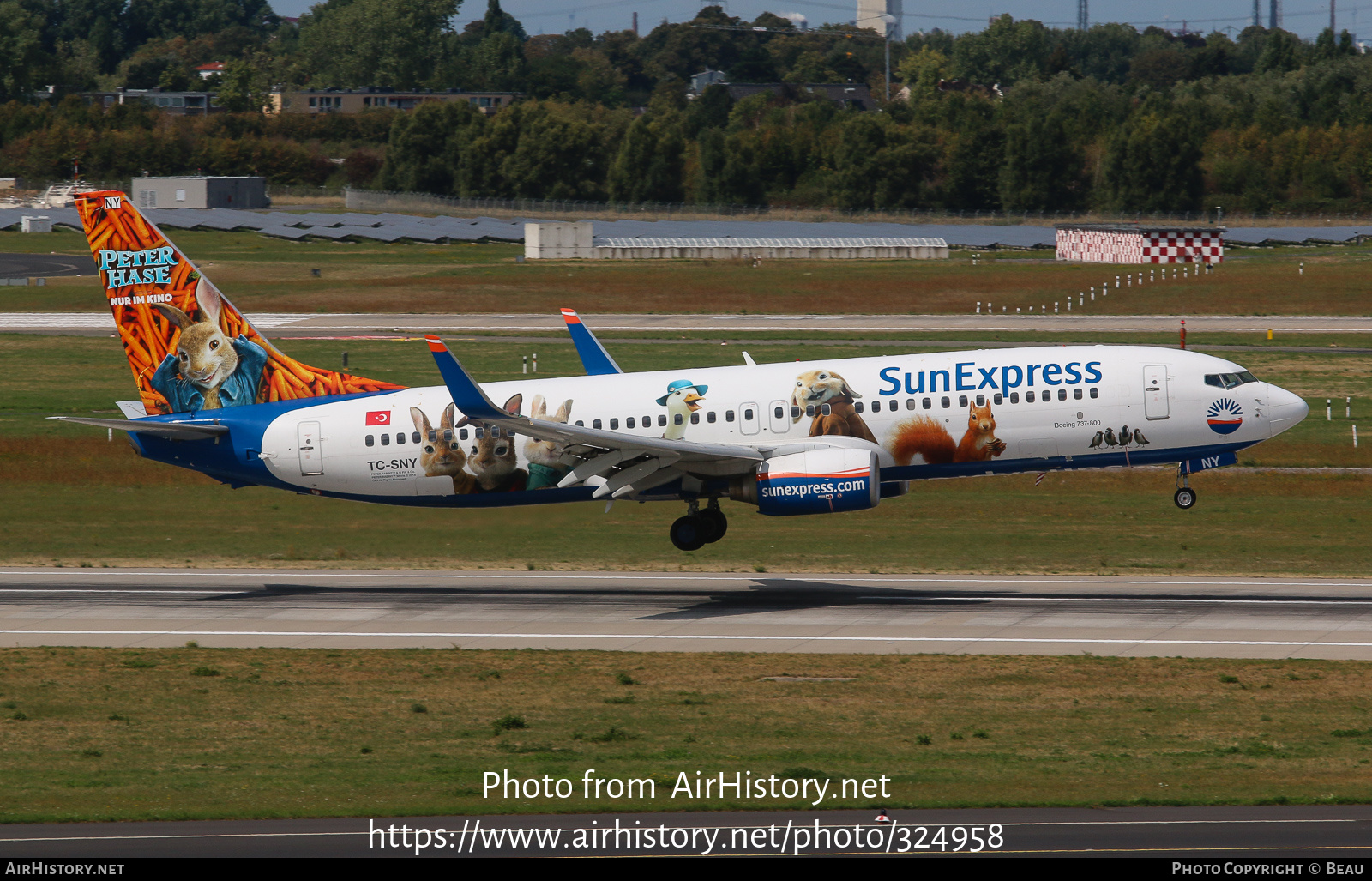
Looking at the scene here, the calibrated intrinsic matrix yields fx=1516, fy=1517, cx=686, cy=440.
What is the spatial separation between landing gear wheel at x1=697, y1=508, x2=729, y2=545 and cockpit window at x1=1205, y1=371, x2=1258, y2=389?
13.7 metres

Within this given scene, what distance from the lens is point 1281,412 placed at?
4078cm

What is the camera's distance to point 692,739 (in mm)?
27031

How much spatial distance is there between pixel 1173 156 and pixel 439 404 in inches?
6495

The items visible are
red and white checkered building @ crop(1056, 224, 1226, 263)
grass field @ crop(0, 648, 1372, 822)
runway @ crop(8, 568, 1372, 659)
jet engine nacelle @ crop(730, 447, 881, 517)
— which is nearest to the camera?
grass field @ crop(0, 648, 1372, 822)

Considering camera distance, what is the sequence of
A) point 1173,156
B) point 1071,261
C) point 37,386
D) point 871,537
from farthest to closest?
point 1173,156 → point 1071,261 → point 37,386 → point 871,537

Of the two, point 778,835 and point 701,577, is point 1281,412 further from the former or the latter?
point 778,835

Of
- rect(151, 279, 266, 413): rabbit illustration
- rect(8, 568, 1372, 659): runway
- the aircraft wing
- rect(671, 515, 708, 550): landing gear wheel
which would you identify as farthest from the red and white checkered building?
rect(151, 279, 266, 413): rabbit illustration

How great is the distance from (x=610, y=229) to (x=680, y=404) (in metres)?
135

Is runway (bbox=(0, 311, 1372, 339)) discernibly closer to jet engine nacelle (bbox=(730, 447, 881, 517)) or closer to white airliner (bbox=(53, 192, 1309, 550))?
white airliner (bbox=(53, 192, 1309, 550))

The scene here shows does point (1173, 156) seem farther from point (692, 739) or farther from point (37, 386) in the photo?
point (692, 739)

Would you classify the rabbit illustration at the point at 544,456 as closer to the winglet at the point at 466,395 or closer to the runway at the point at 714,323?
the winglet at the point at 466,395

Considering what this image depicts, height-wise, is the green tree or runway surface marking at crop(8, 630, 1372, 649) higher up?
the green tree

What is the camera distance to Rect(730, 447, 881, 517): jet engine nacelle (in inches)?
1512

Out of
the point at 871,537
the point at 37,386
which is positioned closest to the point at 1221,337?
the point at 871,537
